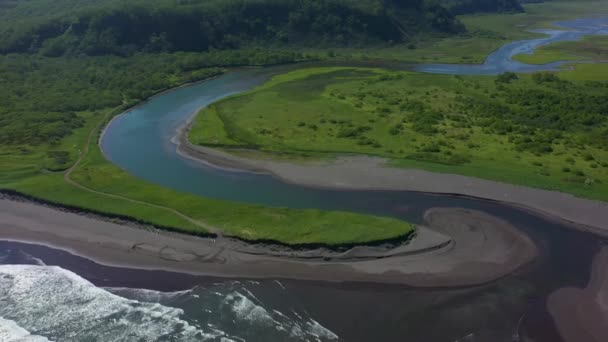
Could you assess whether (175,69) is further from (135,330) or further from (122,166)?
(135,330)

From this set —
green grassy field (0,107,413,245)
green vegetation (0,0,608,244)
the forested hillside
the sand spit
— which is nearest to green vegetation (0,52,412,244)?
green grassy field (0,107,413,245)

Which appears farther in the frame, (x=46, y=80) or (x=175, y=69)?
(x=175, y=69)

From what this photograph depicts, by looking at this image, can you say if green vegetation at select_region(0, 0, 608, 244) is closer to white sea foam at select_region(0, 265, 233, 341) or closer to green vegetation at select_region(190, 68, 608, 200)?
green vegetation at select_region(190, 68, 608, 200)

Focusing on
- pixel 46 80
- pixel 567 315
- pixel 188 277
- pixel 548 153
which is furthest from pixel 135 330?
pixel 46 80

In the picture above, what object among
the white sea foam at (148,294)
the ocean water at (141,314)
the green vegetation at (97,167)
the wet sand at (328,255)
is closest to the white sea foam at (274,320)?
the ocean water at (141,314)

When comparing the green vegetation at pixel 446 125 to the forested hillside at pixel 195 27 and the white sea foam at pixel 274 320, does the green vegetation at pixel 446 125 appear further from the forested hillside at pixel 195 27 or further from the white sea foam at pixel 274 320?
the forested hillside at pixel 195 27

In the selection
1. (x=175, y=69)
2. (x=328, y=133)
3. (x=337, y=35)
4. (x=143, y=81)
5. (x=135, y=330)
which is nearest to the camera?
(x=135, y=330)

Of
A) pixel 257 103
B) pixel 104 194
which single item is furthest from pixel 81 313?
pixel 257 103
